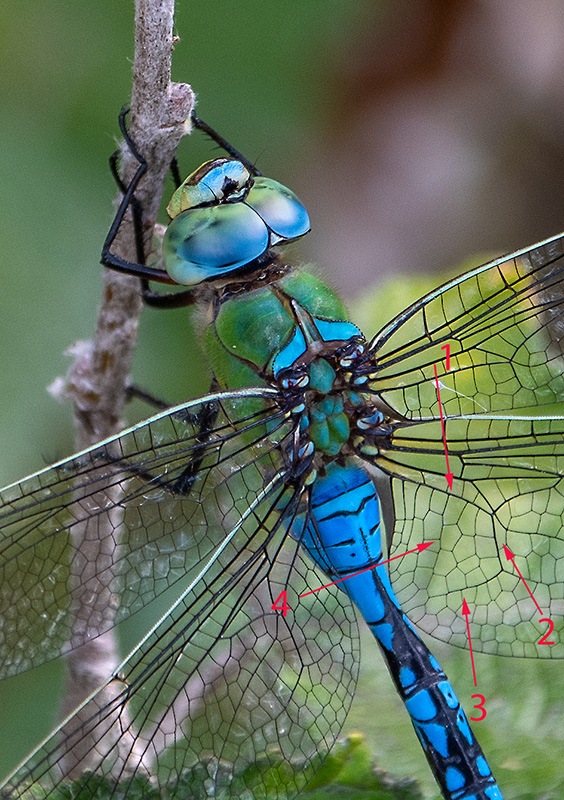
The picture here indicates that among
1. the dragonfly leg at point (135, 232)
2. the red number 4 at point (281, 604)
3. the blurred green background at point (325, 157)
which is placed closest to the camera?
the dragonfly leg at point (135, 232)

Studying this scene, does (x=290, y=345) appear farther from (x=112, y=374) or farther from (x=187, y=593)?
(x=187, y=593)

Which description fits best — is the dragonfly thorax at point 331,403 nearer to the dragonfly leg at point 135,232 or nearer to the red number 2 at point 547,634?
the dragonfly leg at point 135,232

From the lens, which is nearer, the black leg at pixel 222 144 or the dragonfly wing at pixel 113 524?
the dragonfly wing at pixel 113 524

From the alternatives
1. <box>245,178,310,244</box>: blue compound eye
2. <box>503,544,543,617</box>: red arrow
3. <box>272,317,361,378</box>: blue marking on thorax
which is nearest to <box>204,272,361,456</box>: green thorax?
<box>272,317,361,378</box>: blue marking on thorax

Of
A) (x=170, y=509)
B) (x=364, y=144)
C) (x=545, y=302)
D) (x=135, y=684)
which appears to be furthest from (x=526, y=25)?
(x=135, y=684)

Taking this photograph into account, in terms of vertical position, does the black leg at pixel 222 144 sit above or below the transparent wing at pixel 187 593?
above

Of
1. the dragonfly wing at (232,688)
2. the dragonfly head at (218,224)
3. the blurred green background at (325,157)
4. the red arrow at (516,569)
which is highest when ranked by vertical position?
the blurred green background at (325,157)

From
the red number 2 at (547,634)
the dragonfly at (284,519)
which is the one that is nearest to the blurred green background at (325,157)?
the red number 2 at (547,634)

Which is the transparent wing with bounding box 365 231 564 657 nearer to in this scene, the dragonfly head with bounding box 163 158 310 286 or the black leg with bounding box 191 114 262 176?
the dragonfly head with bounding box 163 158 310 286
